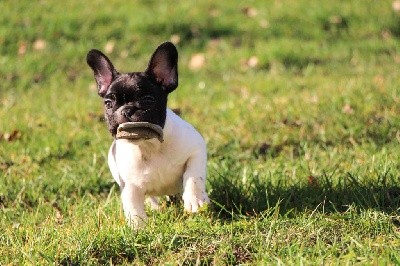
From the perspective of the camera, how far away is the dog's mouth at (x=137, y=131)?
352 centimetres

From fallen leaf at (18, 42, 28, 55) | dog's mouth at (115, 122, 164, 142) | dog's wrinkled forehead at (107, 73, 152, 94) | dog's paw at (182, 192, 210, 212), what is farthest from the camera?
fallen leaf at (18, 42, 28, 55)

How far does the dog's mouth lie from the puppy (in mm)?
75

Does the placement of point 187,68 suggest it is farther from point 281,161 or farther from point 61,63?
point 281,161

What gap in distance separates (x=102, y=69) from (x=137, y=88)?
37 cm

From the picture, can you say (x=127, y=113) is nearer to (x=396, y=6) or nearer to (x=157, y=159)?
(x=157, y=159)

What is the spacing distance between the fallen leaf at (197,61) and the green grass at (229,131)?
7 centimetres

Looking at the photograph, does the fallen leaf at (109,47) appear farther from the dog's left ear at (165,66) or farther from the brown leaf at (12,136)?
the dog's left ear at (165,66)

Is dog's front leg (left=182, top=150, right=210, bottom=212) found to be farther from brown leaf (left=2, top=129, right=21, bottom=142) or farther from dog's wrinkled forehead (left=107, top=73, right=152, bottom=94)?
brown leaf (left=2, top=129, right=21, bottom=142)

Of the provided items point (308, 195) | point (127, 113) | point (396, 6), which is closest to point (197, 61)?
point (396, 6)

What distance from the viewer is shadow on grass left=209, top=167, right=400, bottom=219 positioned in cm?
386

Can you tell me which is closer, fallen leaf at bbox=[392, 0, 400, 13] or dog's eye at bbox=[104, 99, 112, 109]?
dog's eye at bbox=[104, 99, 112, 109]

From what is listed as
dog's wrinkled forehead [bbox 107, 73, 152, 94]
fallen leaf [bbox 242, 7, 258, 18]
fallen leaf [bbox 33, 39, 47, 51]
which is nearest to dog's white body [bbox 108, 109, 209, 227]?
dog's wrinkled forehead [bbox 107, 73, 152, 94]

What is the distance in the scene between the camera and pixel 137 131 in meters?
3.54

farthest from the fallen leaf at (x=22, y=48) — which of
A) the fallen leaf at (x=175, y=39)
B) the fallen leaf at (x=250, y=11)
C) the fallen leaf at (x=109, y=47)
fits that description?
the fallen leaf at (x=250, y=11)
